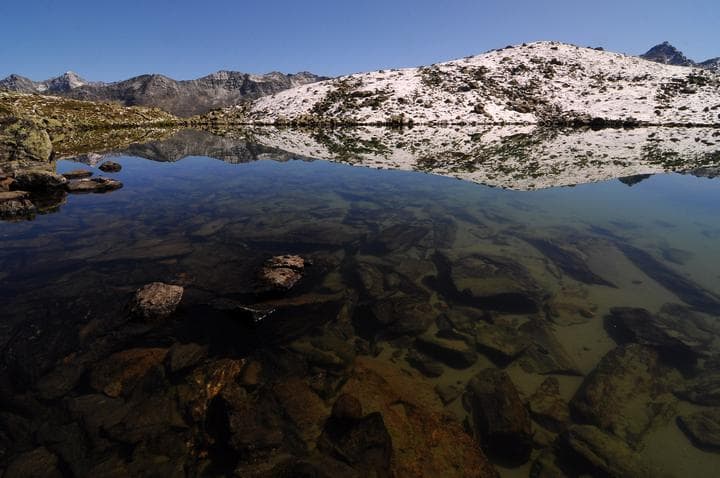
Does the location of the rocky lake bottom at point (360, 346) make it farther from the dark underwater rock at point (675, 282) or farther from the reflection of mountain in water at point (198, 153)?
the reflection of mountain in water at point (198, 153)

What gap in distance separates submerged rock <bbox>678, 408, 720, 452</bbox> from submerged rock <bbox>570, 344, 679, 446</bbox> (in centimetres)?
28

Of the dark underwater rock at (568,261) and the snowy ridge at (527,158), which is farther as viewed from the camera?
the snowy ridge at (527,158)

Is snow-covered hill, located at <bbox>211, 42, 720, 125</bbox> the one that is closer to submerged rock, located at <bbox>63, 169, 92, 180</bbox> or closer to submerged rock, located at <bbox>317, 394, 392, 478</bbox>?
submerged rock, located at <bbox>63, 169, 92, 180</bbox>

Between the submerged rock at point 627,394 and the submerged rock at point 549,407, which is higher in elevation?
the submerged rock at point 627,394

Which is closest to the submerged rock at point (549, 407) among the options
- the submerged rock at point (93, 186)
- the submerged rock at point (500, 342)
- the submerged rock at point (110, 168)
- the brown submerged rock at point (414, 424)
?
the submerged rock at point (500, 342)

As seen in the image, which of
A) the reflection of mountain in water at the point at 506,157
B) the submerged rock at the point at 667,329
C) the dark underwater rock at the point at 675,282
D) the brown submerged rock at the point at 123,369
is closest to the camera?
the brown submerged rock at the point at 123,369

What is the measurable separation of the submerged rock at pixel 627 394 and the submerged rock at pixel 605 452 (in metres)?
0.36

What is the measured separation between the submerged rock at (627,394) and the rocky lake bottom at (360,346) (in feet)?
0.13

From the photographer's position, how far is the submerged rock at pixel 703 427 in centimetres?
594

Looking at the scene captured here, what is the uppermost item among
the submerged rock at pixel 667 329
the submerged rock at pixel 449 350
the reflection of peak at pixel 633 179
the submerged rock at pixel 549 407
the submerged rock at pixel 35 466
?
the reflection of peak at pixel 633 179

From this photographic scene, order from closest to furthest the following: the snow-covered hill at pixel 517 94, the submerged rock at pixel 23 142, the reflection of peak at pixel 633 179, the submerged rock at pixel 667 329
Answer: the submerged rock at pixel 667 329, the reflection of peak at pixel 633 179, the submerged rock at pixel 23 142, the snow-covered hill at pixel 517 94

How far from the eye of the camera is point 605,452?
5758 millimetres

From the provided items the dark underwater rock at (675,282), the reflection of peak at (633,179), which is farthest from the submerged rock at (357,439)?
the reflection of peak at (633,179)

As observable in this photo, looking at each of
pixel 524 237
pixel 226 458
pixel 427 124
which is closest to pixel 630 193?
pixel 524 237
